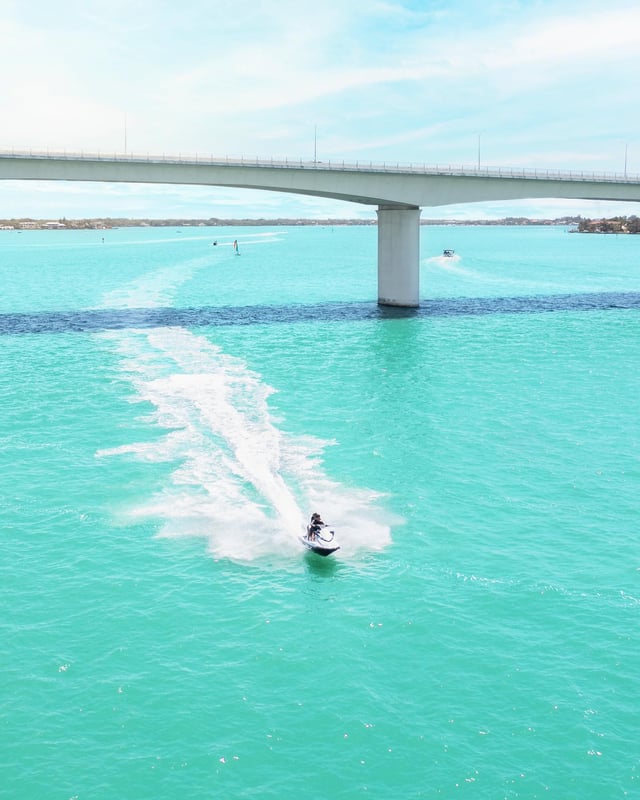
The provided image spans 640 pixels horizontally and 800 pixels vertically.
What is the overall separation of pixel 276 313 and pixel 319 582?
67213 millimetres

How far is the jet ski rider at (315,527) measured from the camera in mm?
27273

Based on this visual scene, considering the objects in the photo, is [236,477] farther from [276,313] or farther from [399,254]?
[276,313]

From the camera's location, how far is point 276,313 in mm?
Answer: 91562

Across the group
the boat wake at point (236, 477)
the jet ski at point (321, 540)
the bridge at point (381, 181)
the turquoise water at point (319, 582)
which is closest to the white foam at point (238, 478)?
the boat wake at point (236, 477)

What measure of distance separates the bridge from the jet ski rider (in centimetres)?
5307

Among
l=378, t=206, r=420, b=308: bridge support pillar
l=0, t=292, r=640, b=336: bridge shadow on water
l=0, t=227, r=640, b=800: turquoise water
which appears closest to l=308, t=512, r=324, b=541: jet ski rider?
l=0, t=227, r=640, b=800: turquoise water

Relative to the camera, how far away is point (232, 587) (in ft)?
84.5

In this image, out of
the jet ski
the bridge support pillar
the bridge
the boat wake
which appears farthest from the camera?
the bridge support pillar

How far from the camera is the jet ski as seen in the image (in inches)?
1061

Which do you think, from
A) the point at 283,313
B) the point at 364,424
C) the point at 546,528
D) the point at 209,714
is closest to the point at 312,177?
the point at 283,313

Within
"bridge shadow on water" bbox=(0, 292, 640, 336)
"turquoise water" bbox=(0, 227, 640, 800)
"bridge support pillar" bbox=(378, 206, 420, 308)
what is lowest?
"turquoise water" bbox=(0, 227, 640, 800)

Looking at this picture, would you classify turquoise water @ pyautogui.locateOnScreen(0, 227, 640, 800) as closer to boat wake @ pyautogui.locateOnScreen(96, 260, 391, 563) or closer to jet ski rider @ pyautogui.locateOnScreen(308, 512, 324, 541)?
boat wake @ pyautogui.locateOnScreen(96, 260, 391, 563)

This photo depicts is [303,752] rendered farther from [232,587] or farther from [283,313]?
[283,313]

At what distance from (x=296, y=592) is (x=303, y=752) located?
7.32m
